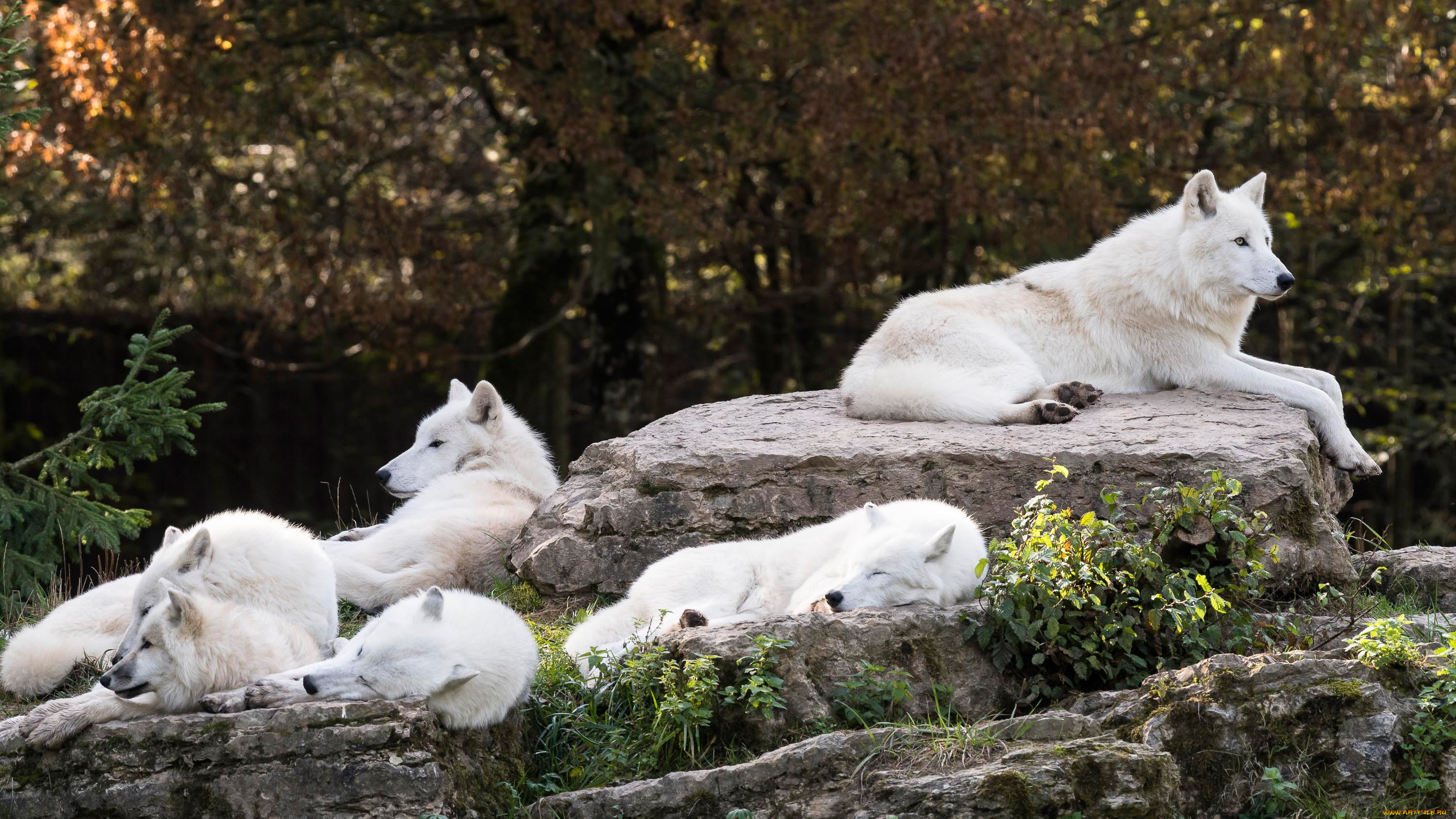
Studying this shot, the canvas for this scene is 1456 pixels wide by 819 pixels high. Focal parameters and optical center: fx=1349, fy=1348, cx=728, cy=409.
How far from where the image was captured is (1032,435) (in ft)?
22.3

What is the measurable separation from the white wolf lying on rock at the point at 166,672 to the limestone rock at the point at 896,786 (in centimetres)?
123

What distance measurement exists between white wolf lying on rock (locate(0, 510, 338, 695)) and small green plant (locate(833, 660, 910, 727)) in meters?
2.17

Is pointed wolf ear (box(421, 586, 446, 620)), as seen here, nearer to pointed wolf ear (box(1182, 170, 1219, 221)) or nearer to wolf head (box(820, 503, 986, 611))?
wolf head (box(820, 503, 986, 611))

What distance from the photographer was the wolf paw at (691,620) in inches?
218

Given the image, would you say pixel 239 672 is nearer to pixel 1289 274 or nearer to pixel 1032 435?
pixel 1032 435

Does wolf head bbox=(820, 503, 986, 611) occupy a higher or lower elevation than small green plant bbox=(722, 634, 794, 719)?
higher

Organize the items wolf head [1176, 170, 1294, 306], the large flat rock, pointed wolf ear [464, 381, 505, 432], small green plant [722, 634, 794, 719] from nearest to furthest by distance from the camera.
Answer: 1. small green plant [722, 634, 794, 719]
2. the large flat rock
3. wolf head [1176, 170, 1294, 306]
4. pointed wolf ear [464, 381, 505, 432]

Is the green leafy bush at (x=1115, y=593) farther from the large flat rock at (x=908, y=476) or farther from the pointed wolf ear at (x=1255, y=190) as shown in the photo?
the pointed wolf ear at (x=1255, y=190)

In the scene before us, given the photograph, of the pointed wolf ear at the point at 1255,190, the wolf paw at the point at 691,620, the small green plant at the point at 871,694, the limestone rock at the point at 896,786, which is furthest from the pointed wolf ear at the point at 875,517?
the pointed wolf ear at the point at 1255,190

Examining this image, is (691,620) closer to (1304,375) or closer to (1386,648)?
(1386,648)

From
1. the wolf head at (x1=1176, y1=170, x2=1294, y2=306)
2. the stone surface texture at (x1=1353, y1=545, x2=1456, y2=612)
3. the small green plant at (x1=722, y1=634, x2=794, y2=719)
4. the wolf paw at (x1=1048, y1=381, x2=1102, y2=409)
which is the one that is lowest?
the stone surface texture at (x1=1353, y1=545, x2=1456, y2=612)

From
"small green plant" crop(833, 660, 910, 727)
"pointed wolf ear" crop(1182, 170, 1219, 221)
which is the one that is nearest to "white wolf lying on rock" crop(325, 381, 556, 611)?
"small green plant" crop(833, 660, 910, 727)

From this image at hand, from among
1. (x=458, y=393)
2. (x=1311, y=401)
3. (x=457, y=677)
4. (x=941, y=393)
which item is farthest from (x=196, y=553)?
(x=1311, y=401)

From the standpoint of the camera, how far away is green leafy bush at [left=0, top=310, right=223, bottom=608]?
7.48 m
